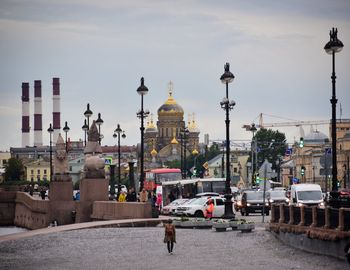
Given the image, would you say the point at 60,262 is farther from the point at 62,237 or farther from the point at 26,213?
the point at 26,213

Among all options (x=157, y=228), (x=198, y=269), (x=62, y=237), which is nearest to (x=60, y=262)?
(x=198, y=269)

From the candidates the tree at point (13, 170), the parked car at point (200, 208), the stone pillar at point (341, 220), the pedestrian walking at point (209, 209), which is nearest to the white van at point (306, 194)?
the parked car at point (200, 208)

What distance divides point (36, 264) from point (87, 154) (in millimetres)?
28046

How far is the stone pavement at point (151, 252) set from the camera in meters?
27.7

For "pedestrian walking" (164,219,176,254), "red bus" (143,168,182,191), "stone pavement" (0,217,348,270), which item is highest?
"red bus" (143,168,182,191)

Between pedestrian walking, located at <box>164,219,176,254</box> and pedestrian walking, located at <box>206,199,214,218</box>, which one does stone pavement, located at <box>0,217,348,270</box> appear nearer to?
pedestrian walking, located at <box>164,219,176,254</box>

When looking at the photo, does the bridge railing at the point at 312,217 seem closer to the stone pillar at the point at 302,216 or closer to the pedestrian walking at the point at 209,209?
the stone pillar at the point at 302,216

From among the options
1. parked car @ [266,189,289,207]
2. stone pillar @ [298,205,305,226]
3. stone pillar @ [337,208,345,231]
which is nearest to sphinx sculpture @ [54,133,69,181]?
parked car @ [266,189,289,207]

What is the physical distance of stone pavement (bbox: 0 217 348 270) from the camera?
2772 centimetres

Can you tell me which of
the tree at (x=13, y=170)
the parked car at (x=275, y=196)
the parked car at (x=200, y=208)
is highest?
the tree at (x=13, y=170)

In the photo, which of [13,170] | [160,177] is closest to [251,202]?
[160,177]

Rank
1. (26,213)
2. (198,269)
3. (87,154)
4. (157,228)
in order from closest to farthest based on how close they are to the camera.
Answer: (198,269), (157,228), (87,154), (26,213)

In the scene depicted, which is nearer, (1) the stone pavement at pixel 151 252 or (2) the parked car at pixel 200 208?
(1) the stone pavement at pixel 151 252

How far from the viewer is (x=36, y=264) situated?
2934 cm
